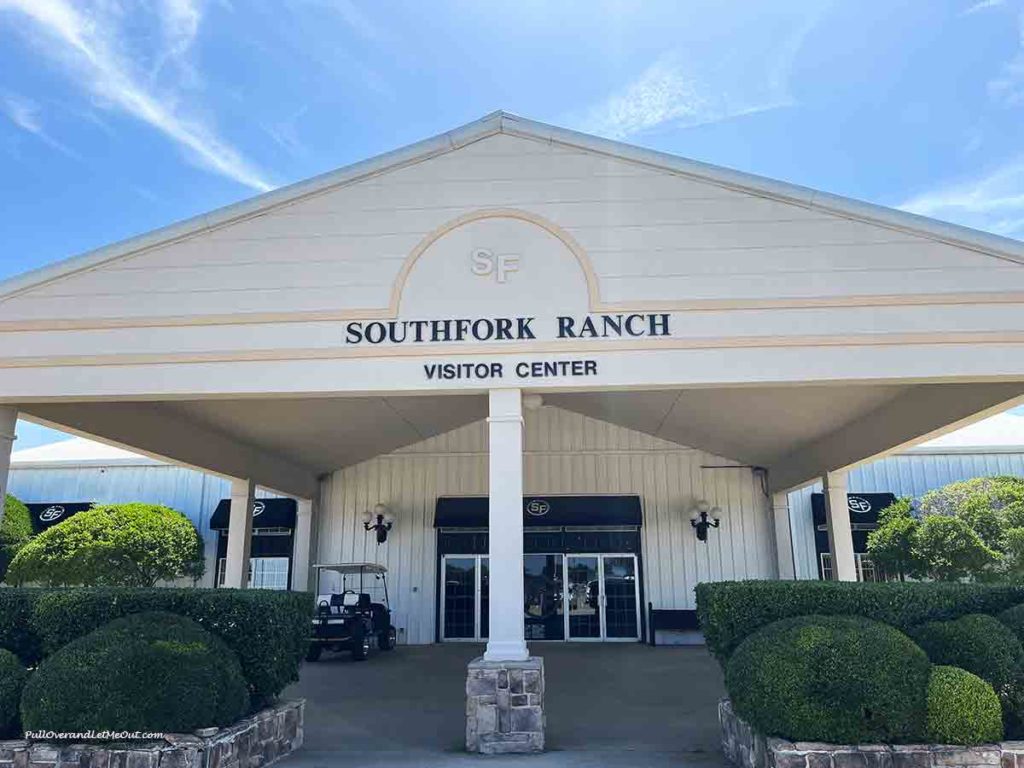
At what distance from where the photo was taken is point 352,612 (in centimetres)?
1512

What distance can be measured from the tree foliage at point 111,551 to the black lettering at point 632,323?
12722 mm

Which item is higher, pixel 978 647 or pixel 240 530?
pixel 240 530

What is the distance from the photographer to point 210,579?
19.8 meters

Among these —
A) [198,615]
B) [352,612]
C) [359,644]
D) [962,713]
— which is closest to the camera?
[962,713]

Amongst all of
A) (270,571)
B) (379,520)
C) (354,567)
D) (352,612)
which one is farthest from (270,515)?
(352,612)

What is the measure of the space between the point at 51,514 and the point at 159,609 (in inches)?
606

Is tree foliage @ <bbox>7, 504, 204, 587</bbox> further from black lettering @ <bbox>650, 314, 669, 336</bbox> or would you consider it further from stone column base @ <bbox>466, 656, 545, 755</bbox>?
black lettering @ <bbox>650, 314, 669, 336</bbox>

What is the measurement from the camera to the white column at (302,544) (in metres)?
17.7

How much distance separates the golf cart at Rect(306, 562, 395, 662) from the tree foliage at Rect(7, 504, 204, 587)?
10.5 feet

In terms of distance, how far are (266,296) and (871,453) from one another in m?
8.98

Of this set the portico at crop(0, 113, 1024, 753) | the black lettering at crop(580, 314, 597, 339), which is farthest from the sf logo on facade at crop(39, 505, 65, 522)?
the black lettering at crop(580, 314, 597, 339)

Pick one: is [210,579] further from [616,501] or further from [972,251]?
[972,251]

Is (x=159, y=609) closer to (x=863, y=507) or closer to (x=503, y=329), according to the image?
(x=503, y=329)

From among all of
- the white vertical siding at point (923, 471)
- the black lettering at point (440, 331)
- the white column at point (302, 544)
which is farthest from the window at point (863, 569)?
the black lettering at point (440, 331)
